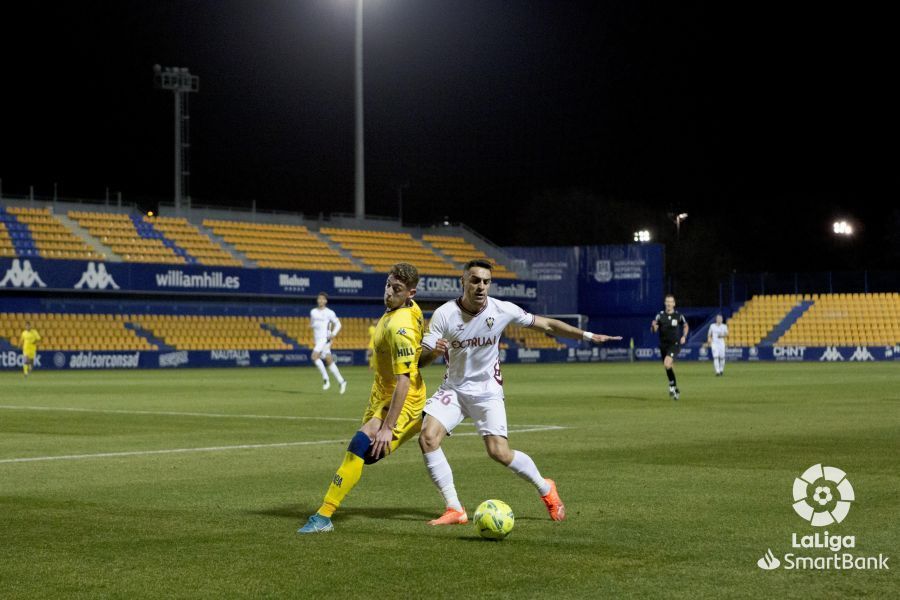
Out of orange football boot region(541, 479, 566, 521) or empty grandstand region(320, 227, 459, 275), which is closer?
orange football boot region(541, 479, 566, 521)

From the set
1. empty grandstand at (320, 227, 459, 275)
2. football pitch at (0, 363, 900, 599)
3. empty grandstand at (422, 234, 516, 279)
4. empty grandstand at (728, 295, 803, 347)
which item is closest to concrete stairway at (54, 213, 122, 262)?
empty grandstand at (320, 227, 459, 275)

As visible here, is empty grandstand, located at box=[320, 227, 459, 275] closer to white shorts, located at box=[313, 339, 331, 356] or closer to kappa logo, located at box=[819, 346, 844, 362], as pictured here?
kappa logo, located at box=[819, 346, 844, 362]

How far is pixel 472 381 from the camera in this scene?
9.77m

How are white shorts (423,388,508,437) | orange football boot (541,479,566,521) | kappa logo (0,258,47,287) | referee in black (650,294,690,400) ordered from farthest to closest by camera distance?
kappa logo (0,258,47,287), referee in black (650,294,690,400), white shorts (423,388,508,437), orange football boot (541,479,566,521)

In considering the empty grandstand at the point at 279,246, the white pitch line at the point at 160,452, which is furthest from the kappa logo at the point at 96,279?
the white pitch line at the point at 160,452

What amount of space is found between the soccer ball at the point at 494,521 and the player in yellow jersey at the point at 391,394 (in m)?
0.94

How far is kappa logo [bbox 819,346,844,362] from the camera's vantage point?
6244 centimetres

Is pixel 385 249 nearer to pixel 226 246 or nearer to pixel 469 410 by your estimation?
pixel 226 246

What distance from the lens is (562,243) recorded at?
4414 inches

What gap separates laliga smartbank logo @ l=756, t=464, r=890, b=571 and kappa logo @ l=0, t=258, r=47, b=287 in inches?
1822

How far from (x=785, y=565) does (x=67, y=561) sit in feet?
14.8

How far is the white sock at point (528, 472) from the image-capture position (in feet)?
31.4

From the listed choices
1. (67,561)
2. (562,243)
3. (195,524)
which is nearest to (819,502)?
(195,524)

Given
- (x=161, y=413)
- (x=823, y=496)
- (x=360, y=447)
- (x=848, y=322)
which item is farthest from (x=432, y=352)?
(x=848, y=322)
